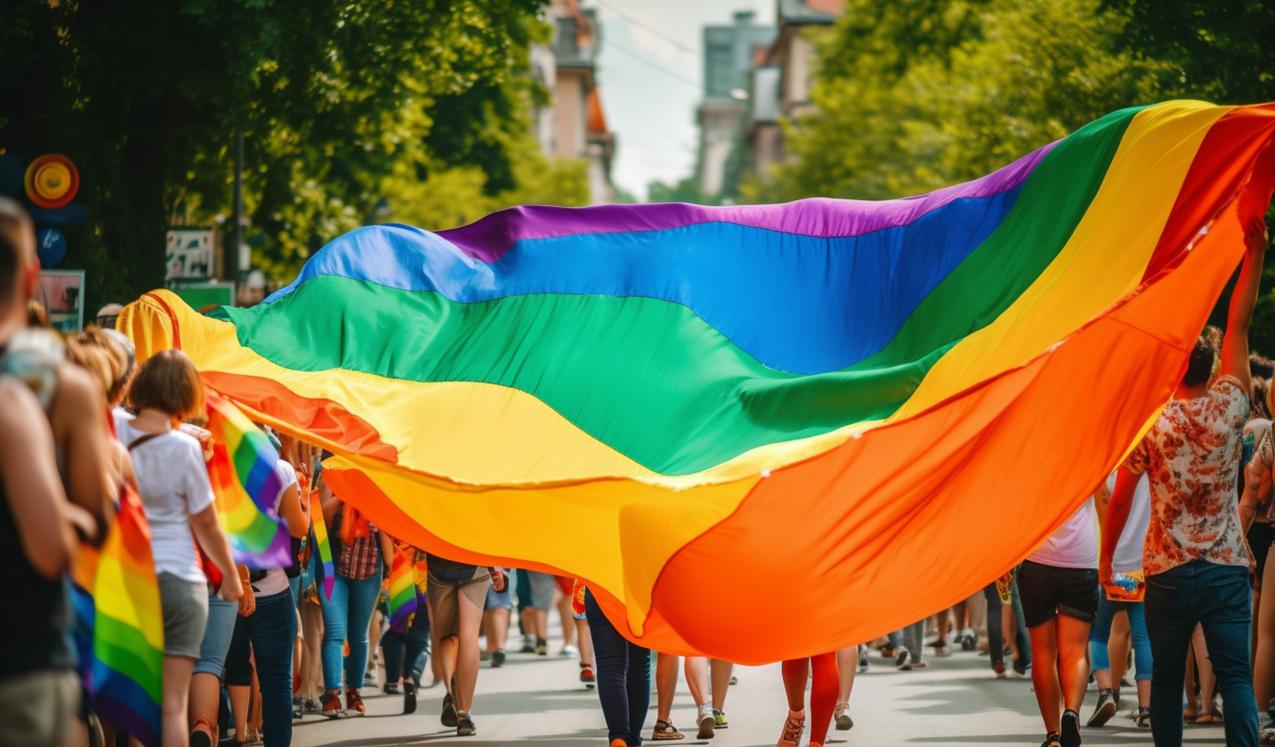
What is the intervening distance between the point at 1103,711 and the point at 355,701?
204 inches

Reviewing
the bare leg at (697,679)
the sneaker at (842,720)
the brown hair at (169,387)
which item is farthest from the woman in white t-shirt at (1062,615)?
the brown hair at (169,387)

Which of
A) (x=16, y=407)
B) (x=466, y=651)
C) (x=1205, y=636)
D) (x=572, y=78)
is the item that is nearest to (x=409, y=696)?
(x=466, y=651)

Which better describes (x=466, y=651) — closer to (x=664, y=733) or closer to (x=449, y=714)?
(x=449, y=714)

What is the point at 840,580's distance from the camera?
316 inches

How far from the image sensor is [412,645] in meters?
13.7

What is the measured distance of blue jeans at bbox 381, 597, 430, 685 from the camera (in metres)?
13.5

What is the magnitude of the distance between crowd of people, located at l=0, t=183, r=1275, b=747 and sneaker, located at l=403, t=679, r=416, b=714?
0.8 inches

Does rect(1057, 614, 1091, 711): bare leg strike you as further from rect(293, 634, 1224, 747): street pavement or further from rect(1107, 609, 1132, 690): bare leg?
rect(1107, 609, 1132, 690): bare leg

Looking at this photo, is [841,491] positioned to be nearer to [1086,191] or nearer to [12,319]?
[1086,191]

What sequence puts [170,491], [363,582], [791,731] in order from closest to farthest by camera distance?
[170,491] < [791,731] < [363,582]

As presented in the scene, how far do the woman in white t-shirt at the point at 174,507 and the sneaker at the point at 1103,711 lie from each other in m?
6.49

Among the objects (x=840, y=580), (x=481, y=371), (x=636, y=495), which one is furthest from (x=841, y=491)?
(x=481, y=371)

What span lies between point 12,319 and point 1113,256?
5.06 metres

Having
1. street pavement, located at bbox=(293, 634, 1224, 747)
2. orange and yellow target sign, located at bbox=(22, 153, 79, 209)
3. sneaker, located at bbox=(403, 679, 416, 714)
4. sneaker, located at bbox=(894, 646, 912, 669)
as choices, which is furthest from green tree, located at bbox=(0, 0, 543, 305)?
sneaker, located at bbox=(894, 646, 912, 669)
